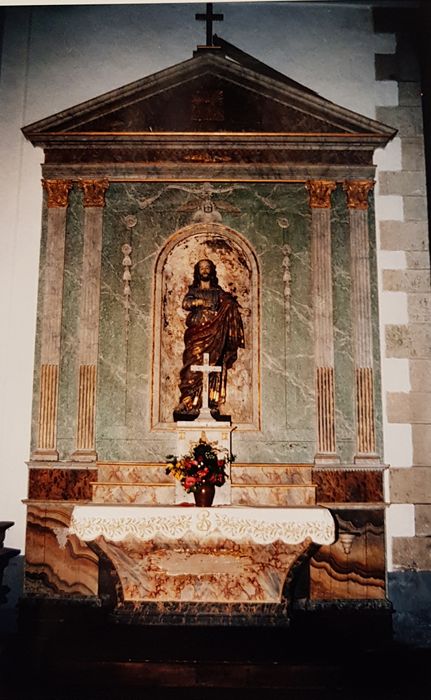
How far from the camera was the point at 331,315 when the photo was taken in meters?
6.62

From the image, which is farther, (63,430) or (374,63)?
(374,63)

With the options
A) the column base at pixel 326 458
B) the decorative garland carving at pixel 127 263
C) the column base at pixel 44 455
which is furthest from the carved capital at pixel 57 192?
the column base at pixel 326 458

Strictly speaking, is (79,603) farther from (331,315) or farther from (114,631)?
(331,315)

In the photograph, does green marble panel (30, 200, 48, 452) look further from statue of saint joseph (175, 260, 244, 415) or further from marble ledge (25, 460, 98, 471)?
statue of saint joseph (175, 260, 244, 415)

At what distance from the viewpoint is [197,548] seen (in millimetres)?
5633

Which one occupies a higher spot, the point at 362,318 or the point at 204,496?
the point at 362,318

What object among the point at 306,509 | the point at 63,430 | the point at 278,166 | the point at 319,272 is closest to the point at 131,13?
the point at 278,166

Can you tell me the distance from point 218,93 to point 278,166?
0.96 meters

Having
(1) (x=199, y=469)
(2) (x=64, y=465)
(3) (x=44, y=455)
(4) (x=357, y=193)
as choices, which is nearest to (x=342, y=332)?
(4) (x=357, y=193)

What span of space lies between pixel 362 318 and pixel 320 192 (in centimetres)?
131

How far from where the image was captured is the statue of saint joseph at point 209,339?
6539 millimetres

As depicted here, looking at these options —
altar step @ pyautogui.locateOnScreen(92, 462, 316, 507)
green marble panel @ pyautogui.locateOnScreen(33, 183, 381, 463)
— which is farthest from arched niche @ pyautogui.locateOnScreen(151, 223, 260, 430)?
altar step @ pyautogui.locateOnScreen(92, 462, 316, 507)

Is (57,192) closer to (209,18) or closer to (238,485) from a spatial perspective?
(209,18)

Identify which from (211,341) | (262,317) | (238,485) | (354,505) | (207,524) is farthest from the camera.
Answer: (262,317)
